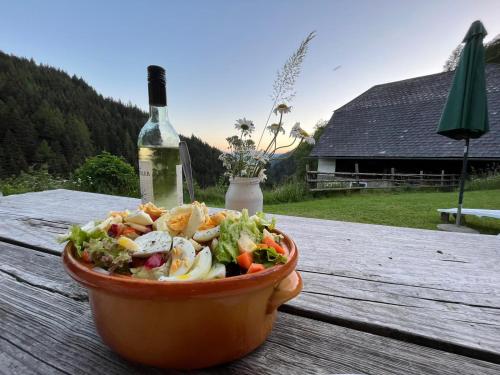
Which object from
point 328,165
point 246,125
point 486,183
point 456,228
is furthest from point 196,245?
point 328,165

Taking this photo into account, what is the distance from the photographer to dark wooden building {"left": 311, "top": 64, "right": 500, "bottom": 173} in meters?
11.0

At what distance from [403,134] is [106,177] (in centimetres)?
1252

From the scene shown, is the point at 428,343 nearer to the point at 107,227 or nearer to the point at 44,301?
the point at 107,227

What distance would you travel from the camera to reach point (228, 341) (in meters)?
0.44

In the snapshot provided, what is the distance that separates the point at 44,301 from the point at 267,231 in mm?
566

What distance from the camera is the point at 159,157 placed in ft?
3.37

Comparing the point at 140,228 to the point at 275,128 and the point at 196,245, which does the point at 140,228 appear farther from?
the point at 275,128

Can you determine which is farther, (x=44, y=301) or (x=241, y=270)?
(x=44, y=301)

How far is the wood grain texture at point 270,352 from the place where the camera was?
1.51ft

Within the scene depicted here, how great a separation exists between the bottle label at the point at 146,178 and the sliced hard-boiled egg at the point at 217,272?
25.2 inches

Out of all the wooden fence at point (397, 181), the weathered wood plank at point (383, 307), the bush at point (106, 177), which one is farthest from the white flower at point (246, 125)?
the wooden fence at point (397, 181)

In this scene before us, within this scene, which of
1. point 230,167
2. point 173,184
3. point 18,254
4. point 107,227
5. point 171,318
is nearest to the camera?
point 171,318

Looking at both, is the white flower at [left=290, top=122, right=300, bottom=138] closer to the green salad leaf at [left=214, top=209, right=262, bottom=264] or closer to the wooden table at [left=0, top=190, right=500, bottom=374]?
the wooden table at [left=0, top=190, right=500, bottom=374]

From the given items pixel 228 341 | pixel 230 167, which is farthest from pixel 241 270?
pixel 230 167
